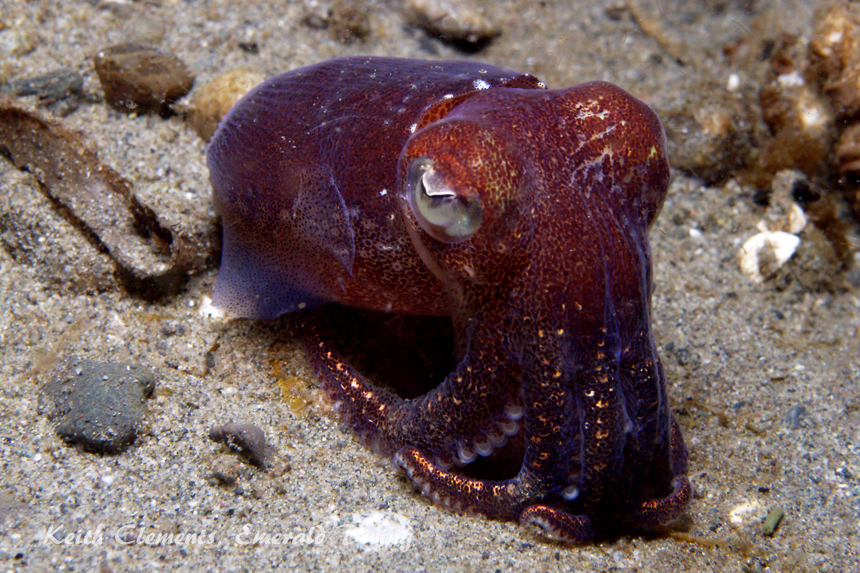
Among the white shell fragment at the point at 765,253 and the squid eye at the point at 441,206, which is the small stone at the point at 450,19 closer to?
the white shell fragment at the point at 765,253

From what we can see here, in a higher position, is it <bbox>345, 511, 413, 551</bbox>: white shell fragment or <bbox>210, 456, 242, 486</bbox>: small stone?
<bbox>345, 511, 413, 551</bbox>: white shell fragment

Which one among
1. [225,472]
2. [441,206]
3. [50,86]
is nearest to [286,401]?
[225,472]

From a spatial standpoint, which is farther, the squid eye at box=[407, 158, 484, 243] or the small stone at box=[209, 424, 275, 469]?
the small stone at box=[209, 424, 275, 469]

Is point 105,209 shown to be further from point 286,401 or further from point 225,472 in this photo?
point 225,472

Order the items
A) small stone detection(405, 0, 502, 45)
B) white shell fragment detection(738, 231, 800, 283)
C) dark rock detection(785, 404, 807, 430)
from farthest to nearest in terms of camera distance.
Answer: small stone detection(405, 0, 502, 45) → white shell fragment detection(738, 231, 800, 283) → dark rock detection(785, 404, 807, 430)

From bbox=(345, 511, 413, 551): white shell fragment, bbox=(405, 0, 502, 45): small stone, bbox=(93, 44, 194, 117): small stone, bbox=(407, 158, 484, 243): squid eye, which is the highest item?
bbox=(407, 158, 484, 243): squid eye

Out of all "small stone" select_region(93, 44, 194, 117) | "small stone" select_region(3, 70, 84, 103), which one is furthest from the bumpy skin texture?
"small stone" select_region(3, 70, 84, 103)

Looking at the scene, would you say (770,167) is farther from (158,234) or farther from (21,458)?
(21,458)

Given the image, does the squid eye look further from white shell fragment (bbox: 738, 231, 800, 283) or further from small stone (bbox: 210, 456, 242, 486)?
white shell fragment (bbox: 738, 231, 800, 283)
